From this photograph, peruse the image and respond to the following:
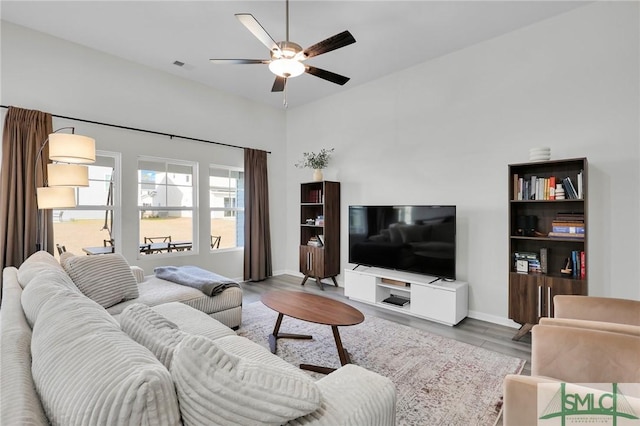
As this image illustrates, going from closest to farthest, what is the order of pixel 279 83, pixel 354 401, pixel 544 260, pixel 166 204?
1. pixel 354 401
2. pixel 544 260
3. pixel 279 83
4. pixel 166 204

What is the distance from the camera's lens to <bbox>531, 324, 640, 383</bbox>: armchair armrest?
151 centimetres

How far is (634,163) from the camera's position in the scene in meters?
2.74

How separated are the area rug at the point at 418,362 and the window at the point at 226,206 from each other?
6.86 feet

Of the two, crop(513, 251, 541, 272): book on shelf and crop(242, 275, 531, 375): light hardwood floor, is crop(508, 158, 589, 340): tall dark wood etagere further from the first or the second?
crop(242, 275, 531, 375): light hardwood floor

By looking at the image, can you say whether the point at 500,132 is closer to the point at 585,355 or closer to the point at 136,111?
the point at 585,355

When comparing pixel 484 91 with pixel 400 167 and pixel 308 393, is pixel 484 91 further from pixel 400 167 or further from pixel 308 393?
pixel 308 393

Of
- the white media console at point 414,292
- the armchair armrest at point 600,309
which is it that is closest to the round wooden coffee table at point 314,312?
the white media console at point 414,292

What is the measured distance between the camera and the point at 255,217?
5.41m

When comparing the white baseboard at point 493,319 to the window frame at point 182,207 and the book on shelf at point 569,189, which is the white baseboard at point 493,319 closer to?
the book on shelf at point 569,189

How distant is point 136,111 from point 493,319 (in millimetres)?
5298

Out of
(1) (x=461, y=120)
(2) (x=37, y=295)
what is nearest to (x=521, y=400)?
(2) (x=37, y=295)

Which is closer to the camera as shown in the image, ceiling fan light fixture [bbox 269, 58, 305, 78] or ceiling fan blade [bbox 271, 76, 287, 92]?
ceiling fan light fixture [bbox 269, 58, 305, 78]

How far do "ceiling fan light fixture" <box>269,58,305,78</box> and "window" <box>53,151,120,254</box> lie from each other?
2.81 meters

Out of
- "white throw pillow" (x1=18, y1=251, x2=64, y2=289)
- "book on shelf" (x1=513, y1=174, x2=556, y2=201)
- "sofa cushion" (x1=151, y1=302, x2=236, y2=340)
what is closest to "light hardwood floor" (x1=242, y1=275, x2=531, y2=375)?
"book on shelf" (x1=513, y1=174, x2=556, y2=201)
